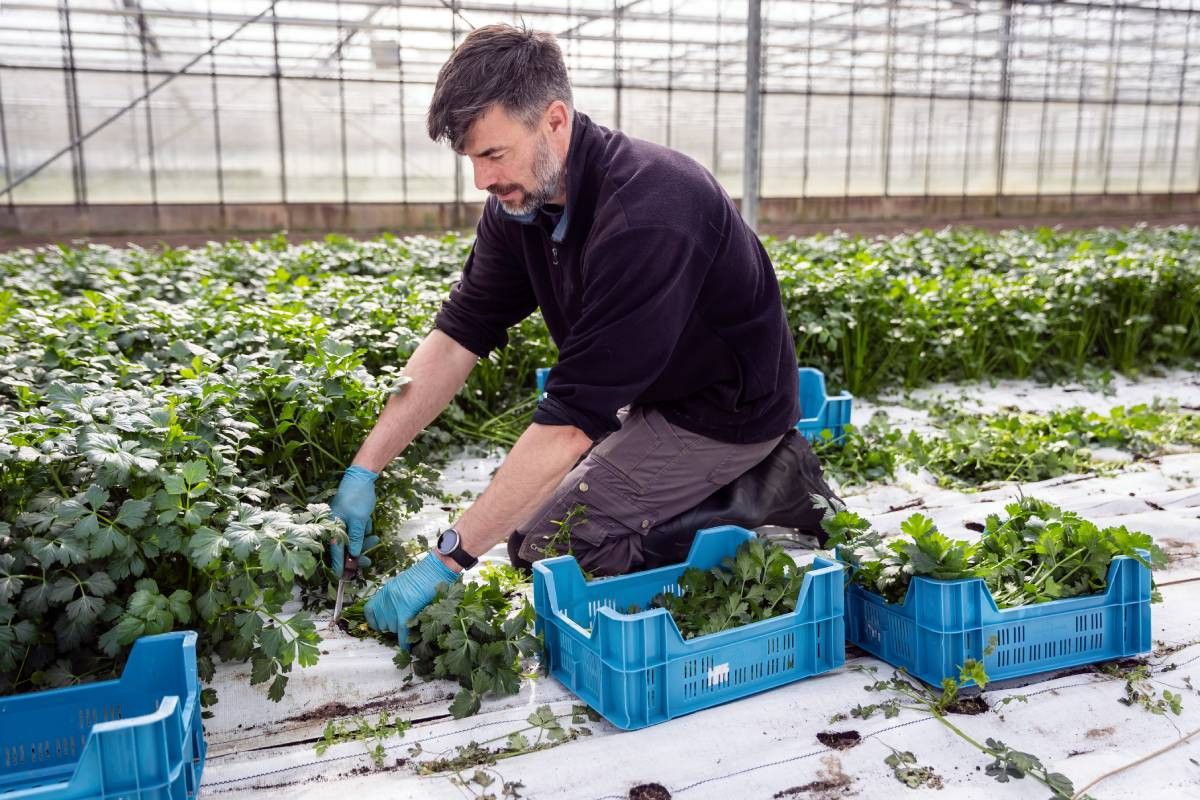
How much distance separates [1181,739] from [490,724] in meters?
1.36

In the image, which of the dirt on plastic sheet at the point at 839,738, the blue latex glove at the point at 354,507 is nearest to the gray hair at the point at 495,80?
the blue latex glove at the point at 354,507

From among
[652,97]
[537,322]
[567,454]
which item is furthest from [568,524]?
[652,97]

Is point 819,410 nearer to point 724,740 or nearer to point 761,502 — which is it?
point 761,502

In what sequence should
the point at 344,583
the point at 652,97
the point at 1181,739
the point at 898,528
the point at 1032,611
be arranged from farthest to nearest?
1. the point at 652,97
2. the point at 898,528
3. the point at 344,583
4. the point at 1032,611
5. the point at 1181,739

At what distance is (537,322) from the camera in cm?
442

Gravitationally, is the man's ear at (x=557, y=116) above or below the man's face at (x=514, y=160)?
above

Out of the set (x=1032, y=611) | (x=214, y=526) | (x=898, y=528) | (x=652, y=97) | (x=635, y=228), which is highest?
(x=652, y=97)

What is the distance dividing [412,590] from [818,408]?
2242mm

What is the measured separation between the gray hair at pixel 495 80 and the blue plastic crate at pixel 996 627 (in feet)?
4.43

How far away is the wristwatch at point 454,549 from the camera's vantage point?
88.0 inches

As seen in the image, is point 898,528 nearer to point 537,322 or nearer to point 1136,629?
point 1136,629

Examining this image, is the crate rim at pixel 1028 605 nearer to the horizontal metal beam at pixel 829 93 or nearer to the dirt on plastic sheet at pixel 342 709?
the dirt on plastic sheet at pixel 342 709

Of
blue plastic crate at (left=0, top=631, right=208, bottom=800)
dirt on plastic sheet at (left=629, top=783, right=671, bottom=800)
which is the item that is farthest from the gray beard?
dirt on plastic sheet at (left=629, top=783, right=671, bottom=800)

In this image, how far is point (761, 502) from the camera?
113 inches
